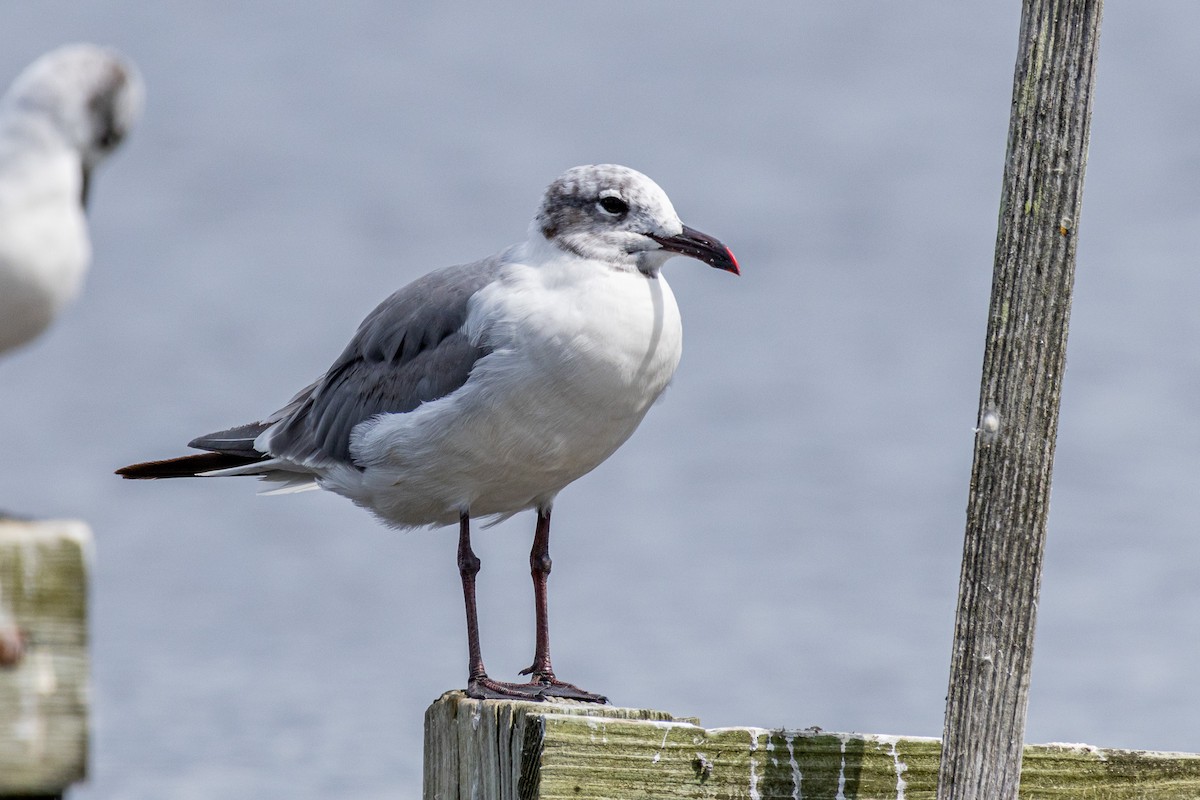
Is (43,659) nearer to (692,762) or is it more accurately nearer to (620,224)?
(692,762)

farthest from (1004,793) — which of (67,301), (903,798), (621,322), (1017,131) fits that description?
(67,301)

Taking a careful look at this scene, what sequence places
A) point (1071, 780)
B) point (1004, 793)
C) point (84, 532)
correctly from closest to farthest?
1. point (84, 532)
2. point (1004, 793)
3. point (1071, 780)

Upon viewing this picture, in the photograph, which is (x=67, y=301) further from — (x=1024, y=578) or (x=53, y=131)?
(x=1024, y=578)

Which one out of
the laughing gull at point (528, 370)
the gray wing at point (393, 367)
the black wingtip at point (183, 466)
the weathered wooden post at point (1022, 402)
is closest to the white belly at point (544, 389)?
the laughing gull at point (528, 370)

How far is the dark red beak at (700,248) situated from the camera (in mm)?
5820

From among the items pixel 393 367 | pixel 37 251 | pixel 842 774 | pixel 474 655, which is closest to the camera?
pixel 37 251

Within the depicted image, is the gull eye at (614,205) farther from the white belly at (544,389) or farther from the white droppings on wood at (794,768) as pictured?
the white droppings on wood at (794,768)

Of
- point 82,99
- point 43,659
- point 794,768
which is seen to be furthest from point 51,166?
point 794,768

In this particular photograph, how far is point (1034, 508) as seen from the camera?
424 centimetres

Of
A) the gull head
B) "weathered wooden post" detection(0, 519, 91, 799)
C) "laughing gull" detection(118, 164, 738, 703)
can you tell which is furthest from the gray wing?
"weathered wooden post" detection(0, 519, 91, 799)

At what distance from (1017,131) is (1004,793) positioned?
5.80 feet

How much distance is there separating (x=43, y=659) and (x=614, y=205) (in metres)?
4.17

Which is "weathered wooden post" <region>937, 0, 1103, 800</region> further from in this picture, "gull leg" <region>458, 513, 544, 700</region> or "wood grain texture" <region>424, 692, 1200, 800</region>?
"gull leg" <region>458, 513, 544, 700</region>

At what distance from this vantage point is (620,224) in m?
5.96
